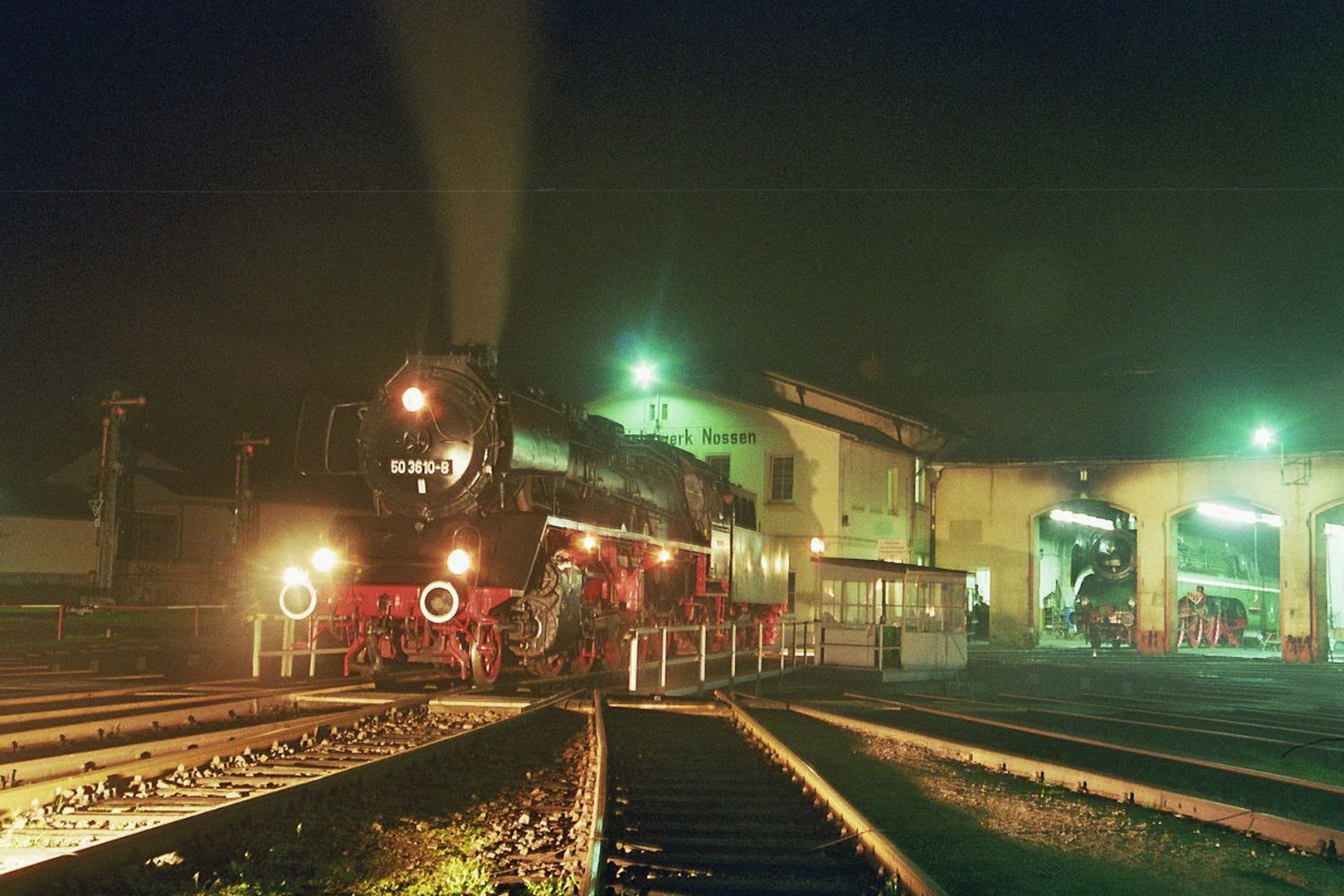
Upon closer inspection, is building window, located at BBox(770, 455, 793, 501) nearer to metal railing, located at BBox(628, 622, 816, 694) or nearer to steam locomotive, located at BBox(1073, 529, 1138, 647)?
metal railing, located at BBox(628, 622, 816, 694)

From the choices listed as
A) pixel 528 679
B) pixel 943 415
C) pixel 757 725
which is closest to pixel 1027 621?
pixel 943 415

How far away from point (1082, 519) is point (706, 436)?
552 inches

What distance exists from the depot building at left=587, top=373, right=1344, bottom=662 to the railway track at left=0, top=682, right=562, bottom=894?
71.4ft

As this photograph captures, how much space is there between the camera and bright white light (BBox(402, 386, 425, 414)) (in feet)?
50.9

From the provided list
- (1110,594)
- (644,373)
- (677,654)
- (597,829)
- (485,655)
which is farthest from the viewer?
(1110,594)

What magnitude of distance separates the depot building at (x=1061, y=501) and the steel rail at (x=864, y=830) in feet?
70.6

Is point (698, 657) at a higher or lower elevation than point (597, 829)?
higher

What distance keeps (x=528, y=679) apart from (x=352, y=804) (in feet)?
28.6

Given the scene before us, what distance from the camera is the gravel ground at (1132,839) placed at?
21.7ft

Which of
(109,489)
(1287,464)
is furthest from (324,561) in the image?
(1287,464)

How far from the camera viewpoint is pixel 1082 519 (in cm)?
4028

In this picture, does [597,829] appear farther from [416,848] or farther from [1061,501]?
[1061,501]

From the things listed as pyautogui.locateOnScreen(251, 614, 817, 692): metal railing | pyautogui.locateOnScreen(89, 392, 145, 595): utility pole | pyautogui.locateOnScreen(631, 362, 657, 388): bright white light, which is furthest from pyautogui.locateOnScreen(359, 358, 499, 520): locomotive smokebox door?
pyautogui.locateOnScreen(89, 392, 145, 595): utility pole

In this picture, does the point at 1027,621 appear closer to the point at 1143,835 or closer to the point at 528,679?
the point at 528,679
